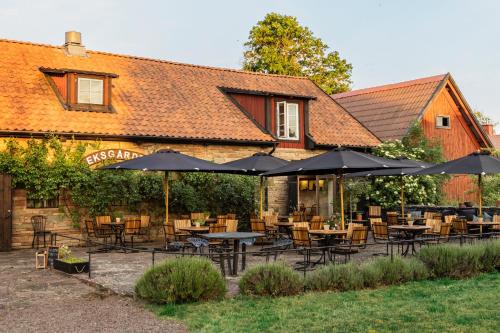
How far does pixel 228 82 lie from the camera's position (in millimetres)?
24703

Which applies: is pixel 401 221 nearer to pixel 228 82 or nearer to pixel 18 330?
pixel 228 82

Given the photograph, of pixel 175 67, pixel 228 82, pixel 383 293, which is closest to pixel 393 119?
pixel 228 82

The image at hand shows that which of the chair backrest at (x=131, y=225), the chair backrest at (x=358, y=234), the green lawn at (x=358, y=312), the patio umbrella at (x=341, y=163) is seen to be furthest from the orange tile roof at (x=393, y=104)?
the green lawn at (x=358, y=312)

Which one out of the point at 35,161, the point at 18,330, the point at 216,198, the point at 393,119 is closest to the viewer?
the point at 18,330

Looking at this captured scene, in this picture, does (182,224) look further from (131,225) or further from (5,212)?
(5,212)

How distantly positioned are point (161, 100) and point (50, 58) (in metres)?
4.08

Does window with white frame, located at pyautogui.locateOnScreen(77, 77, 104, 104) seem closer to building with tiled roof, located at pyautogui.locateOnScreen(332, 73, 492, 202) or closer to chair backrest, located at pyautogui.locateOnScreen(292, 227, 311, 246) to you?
chair backrest, located at pyautogui.locateOnScreen(292, 227, 311, 246)

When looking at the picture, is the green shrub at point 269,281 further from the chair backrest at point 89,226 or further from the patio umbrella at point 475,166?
the chair backrest at point 89,226

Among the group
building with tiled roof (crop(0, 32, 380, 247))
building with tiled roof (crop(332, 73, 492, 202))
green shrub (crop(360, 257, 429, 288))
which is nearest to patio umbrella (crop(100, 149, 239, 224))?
building with tiled roof (crop(0, 32, 380, 247))

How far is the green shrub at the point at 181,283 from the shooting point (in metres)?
8.83

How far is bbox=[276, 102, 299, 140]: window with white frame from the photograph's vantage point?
77.1ft

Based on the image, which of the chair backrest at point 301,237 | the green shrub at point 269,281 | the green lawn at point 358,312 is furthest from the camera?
the chair backrest at point 301,237

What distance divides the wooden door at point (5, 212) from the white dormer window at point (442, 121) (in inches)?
834

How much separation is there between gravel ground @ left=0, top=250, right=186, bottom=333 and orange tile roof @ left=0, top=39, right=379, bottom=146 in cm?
717
